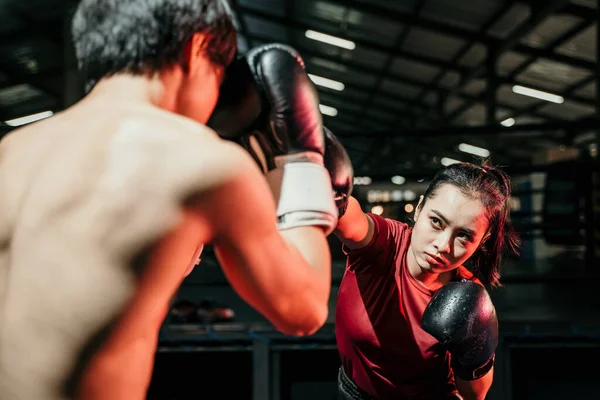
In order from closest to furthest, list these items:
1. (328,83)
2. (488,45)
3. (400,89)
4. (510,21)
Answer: (510,21)
(488,45)
(400,89)
(328,83)

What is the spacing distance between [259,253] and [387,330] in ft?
3.28

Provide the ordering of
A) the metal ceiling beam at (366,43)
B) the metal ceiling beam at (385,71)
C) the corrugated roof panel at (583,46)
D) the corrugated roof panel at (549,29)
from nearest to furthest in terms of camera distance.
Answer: the corrugated roof panel at (549,29), the corrugated roof panel at (583,46), the metal ceiling beam at (385,71), the metal ceiling beam at (366,43)

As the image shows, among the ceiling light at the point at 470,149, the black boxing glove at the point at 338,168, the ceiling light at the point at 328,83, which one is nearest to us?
the black boxing glove at the point at 338,168

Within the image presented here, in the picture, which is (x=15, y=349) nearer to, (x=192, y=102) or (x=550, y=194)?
(x=192, y=102)

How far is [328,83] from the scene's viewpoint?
1352 cm

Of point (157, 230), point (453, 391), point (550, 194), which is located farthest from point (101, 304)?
point (550, 194)

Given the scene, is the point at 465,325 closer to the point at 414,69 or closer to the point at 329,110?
the point at 414,69

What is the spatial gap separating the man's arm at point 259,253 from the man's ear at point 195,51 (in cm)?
14

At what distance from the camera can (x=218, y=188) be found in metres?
0.74

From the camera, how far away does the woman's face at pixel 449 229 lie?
5.10 feet

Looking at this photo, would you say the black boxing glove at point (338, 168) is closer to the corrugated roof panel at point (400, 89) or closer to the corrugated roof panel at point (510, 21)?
the corrugated roof panel at point (510, 21)

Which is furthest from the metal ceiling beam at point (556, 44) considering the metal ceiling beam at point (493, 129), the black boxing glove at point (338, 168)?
the black boxing glove at point (338, 168)

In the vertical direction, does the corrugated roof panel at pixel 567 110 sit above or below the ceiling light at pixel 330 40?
below

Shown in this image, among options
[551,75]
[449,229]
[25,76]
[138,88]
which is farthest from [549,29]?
[25,76]
